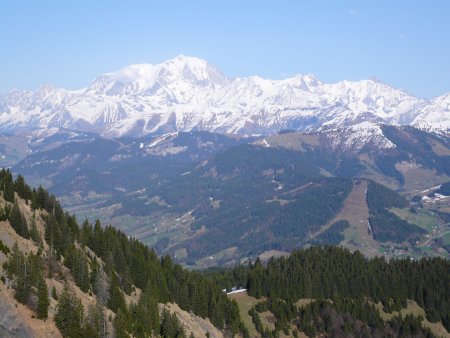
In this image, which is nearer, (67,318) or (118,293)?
(67,318)

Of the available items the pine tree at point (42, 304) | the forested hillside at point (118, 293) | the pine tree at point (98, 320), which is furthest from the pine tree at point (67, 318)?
the pine tree at point (98, 320)

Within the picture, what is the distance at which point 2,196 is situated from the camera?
133 m

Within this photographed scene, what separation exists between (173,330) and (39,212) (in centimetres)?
3957

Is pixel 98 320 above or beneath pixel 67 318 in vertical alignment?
beneath

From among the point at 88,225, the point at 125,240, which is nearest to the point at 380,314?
the point at 125,240

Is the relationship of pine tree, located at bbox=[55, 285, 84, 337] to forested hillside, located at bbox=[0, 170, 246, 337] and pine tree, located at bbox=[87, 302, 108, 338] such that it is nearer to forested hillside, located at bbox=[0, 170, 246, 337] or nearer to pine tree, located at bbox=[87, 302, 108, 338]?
forested hillside, located at bbox=[0, 170, 246, 337]

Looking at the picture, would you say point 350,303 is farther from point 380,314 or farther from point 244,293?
point 244,293

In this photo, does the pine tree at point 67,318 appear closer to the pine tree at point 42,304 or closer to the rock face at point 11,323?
the pine tree at point 42,304

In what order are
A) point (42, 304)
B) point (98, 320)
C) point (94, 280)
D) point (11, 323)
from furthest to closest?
point (94, 280) < point (98, 320) < point (42, 304) < point (11, 323)

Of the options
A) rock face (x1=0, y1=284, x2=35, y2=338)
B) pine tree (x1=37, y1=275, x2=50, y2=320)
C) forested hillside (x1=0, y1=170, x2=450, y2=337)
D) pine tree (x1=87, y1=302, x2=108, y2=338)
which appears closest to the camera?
rock face (x1=0, y1=284, x2=35, y2=338)

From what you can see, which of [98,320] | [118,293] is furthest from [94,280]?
[98,320]

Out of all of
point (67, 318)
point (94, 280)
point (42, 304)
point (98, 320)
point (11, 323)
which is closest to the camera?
point (11, 323)

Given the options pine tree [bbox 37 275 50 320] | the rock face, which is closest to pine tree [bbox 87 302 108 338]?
pine tree [bbox 37 275 50 320]

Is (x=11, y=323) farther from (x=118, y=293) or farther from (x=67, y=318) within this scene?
(x=118, y=293)
